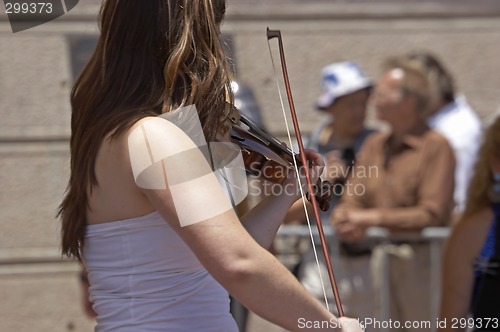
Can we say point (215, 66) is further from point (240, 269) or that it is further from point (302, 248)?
point (302, 248)

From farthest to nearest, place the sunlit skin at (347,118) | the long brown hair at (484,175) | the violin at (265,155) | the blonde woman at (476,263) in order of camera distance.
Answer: the sunlit skin at (347,118), the long brown hair at (484,175), the blonde woman at (476,263), the violin at (265,155)

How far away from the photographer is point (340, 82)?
5016 millimetres

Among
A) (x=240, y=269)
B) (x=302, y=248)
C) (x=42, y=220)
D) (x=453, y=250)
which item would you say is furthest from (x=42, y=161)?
(x=240, y=269)

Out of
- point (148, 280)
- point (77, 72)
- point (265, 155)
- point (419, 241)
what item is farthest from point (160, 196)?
point (77, 72)

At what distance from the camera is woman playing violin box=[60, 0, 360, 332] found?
1.83 metres

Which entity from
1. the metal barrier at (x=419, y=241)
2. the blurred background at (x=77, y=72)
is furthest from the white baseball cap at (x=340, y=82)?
the metal barrier at (x=419, y=241)

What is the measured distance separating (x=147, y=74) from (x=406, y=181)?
2846mm

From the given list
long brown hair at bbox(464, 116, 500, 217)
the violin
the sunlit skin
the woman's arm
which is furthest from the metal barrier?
the violin

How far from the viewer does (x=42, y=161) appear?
5.08m

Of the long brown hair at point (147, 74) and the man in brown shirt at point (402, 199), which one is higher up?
the long brown hair at point (147, 74)

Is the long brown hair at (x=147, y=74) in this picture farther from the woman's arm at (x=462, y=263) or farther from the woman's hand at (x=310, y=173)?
the woman's arm at (x=462, y=263)

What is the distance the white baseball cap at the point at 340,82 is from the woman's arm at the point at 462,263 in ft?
5.78

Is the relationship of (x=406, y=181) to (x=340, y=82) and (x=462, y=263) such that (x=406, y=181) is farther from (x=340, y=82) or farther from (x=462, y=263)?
(x=462, y=263)

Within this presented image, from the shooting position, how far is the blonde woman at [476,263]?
314cm
